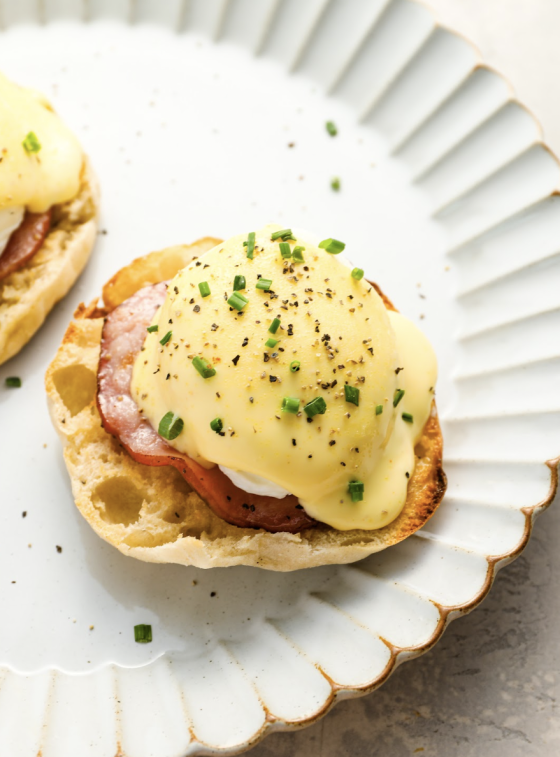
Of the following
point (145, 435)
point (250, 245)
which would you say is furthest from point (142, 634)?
point (250, 245)

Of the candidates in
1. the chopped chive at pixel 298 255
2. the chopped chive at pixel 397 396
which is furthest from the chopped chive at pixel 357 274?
the chopped chive at pixel 397 396

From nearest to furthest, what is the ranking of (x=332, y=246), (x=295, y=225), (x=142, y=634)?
(x=332, y=246) → (x=142, y=634) → (x=295, y=225)

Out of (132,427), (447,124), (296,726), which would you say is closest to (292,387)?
(132,427)

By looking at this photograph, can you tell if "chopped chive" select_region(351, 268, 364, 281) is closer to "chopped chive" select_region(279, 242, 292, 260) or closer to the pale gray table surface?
"chopped chive" select_region(279, 242, 292, 260)

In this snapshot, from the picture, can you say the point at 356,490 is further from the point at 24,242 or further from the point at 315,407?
the point at 24,242

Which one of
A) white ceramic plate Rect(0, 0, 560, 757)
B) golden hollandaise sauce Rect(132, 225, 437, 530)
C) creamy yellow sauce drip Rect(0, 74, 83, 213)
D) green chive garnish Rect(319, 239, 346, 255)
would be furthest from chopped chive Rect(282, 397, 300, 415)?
creamy yellow sauce drip Rect(0, 74, 83, 213)

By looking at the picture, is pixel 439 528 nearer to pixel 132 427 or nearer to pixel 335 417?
pixel 335 417
